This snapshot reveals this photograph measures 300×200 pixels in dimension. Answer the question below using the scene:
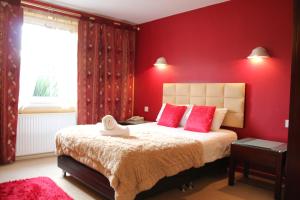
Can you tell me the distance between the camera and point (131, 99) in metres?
5.58

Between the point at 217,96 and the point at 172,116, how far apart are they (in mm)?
802

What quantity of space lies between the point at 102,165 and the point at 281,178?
2.01m

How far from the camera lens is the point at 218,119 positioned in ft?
12.5

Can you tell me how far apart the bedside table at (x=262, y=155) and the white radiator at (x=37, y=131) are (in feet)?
9.90

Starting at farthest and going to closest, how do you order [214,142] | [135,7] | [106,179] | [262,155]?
[135,7] < [214,142] < [262,155] < [106,179]

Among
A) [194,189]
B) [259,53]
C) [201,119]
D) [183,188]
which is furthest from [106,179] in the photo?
[259,53]

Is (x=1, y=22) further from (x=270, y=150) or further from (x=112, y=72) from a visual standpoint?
(x=270, y=150)

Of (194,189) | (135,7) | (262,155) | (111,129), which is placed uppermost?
(135,7)

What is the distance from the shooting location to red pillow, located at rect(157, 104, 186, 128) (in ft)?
→ 13.4

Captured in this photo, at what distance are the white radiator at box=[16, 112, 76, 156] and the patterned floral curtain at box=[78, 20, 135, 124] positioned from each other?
444 mm

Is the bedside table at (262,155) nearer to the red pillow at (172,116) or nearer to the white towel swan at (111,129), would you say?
the red pillow at (172,116)

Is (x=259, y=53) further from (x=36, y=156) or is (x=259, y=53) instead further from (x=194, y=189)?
(x=36, y=156)

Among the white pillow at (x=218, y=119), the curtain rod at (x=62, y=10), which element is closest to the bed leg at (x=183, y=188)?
the white pillow at (x=218, y=119)

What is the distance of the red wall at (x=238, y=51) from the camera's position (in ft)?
11.1
